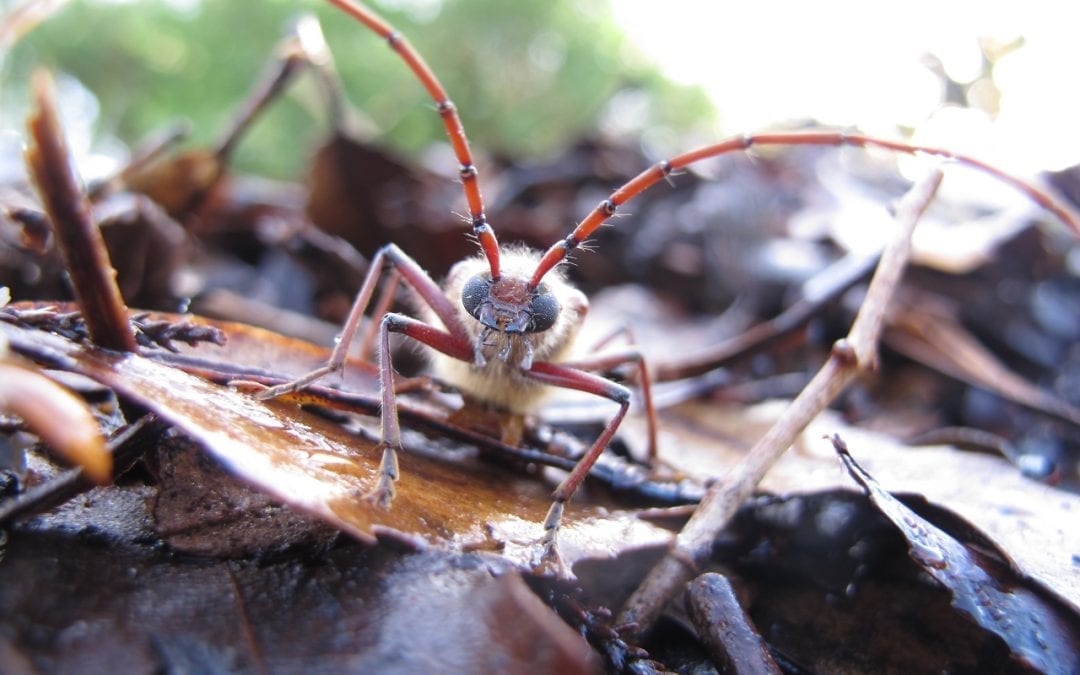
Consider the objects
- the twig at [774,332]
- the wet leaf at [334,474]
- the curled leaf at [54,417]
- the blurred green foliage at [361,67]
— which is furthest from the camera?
the blurred green foliage at [361,67]

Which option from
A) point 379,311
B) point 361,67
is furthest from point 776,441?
point 361,67

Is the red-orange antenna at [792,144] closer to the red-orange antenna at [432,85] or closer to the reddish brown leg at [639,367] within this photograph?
the red-orange antenna at [432,85]

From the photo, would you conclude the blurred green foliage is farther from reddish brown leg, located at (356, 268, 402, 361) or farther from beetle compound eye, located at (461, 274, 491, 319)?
beetle compound eye, located at (461, 274, 491, 319)

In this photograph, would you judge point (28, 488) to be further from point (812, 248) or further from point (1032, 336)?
point (1032, 336)

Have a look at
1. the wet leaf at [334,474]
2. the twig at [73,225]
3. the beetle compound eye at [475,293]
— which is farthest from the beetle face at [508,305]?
the twig at [73,225]

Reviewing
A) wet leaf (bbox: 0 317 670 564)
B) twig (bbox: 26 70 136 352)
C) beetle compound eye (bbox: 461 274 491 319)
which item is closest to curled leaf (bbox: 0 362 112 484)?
wet leaf (bbox: 0 317 670 564)

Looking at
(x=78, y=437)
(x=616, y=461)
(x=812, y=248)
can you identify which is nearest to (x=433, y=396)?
(x=616, y=461)

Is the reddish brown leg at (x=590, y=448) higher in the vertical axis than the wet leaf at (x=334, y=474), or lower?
higher

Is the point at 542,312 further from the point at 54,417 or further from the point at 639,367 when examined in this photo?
the point at 54,417
